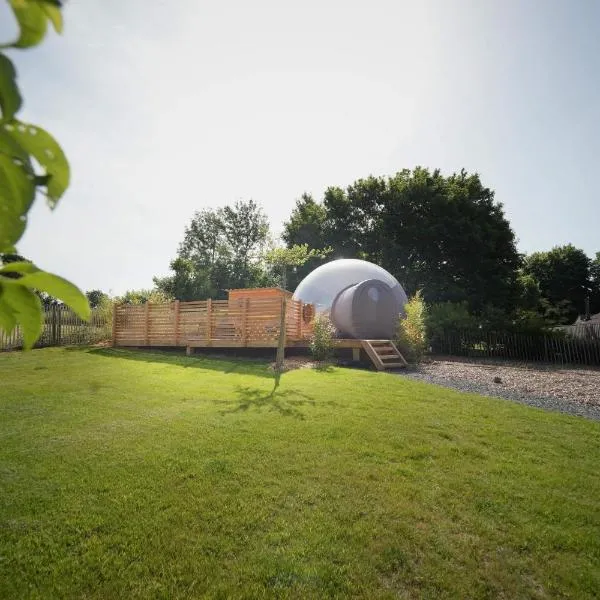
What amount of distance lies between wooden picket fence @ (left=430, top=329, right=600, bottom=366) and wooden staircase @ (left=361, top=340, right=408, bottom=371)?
534 centimetres

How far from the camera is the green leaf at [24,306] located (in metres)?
0.45

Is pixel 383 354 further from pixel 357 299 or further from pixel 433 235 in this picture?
pixel 433 235

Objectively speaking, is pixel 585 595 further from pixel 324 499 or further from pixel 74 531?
pixel 74 531

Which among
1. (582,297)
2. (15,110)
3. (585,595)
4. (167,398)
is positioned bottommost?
(585,595)

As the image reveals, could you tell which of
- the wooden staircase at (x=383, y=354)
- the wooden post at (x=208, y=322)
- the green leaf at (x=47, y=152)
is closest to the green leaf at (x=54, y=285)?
the green leaf at (x=47, y=152)

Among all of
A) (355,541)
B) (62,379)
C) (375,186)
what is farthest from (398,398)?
(375,186)

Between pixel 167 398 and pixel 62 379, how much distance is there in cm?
312

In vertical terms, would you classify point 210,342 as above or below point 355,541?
above

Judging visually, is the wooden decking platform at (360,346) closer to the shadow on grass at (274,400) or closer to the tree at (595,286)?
the shadow on grass at (274,400)

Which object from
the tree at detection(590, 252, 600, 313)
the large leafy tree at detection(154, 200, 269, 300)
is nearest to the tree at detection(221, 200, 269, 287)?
the large leafy tree at detection(154, 200, 269, 300)

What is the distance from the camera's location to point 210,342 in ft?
47.6

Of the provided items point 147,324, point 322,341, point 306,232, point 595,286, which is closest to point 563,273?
point 595,286

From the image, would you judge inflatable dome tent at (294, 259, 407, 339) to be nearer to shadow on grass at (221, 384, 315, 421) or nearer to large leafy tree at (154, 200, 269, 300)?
shadow on grass at (221, 384, 315, 421)

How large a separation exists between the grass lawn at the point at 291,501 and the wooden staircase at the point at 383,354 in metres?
5.63
